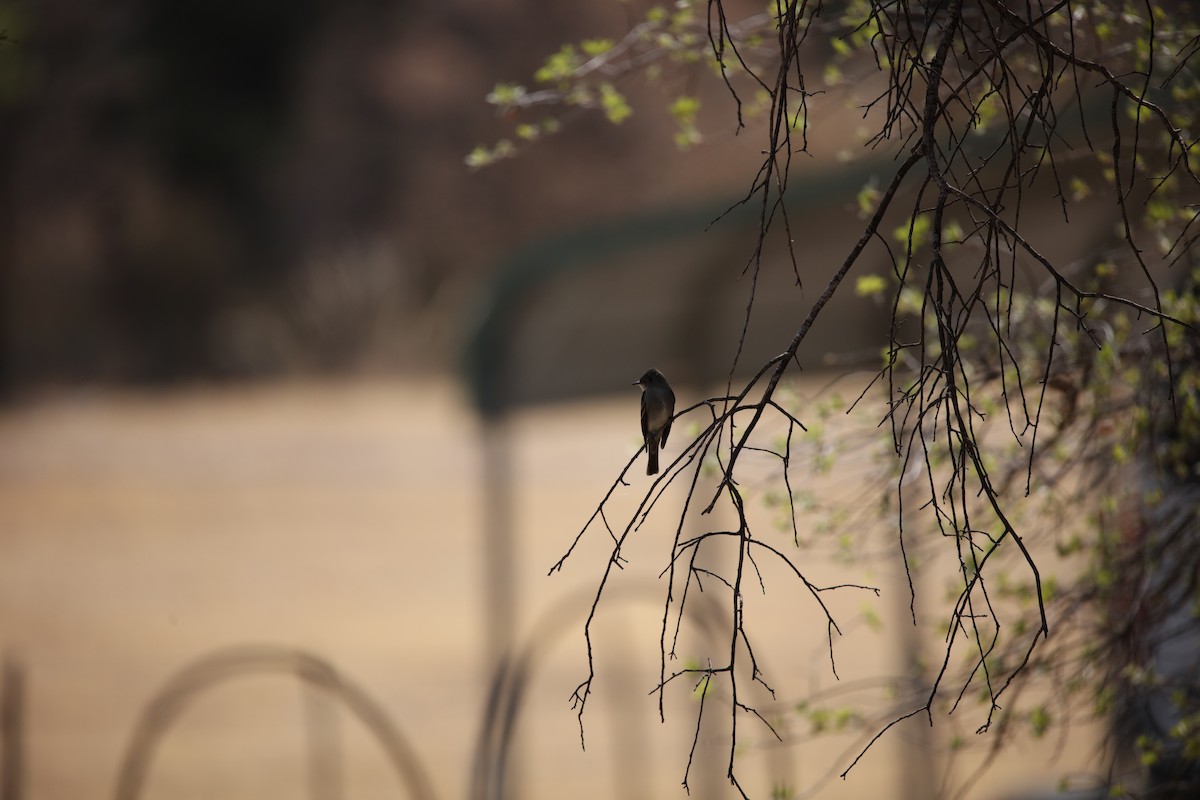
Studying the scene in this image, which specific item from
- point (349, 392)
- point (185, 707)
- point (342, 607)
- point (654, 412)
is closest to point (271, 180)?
point (349, 392)

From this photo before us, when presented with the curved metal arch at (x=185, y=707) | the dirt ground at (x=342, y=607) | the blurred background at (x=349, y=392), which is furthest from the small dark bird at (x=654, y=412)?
the curved metal arch at (x=185, y=707)

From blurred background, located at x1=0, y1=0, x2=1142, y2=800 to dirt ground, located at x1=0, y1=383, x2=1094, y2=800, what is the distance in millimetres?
50

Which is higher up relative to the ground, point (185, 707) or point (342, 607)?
point (342, 607)

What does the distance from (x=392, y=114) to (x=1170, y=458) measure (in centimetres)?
2843

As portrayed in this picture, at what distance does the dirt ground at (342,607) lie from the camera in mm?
8203

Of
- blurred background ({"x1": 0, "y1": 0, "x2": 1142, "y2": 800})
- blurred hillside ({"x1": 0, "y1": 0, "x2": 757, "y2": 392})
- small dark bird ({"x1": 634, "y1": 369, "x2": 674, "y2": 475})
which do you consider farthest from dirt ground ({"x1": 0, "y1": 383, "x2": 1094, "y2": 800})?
blurred hillside ({"x1": 0, "y1": 0, "x2": 757, "y2": 392})

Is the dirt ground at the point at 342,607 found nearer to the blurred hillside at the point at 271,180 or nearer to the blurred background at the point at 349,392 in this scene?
the blurred background at the point at 349,392

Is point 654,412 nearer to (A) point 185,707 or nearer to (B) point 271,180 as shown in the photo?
(A) point 185,707

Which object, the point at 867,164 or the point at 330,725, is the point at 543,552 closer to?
the point at 330,725

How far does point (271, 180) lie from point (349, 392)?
837 centimetres

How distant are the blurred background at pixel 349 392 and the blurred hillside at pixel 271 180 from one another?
0.26 ft

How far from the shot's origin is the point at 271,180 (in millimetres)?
27500

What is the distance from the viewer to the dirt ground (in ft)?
26.9

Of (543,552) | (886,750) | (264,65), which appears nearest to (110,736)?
(886,750)
